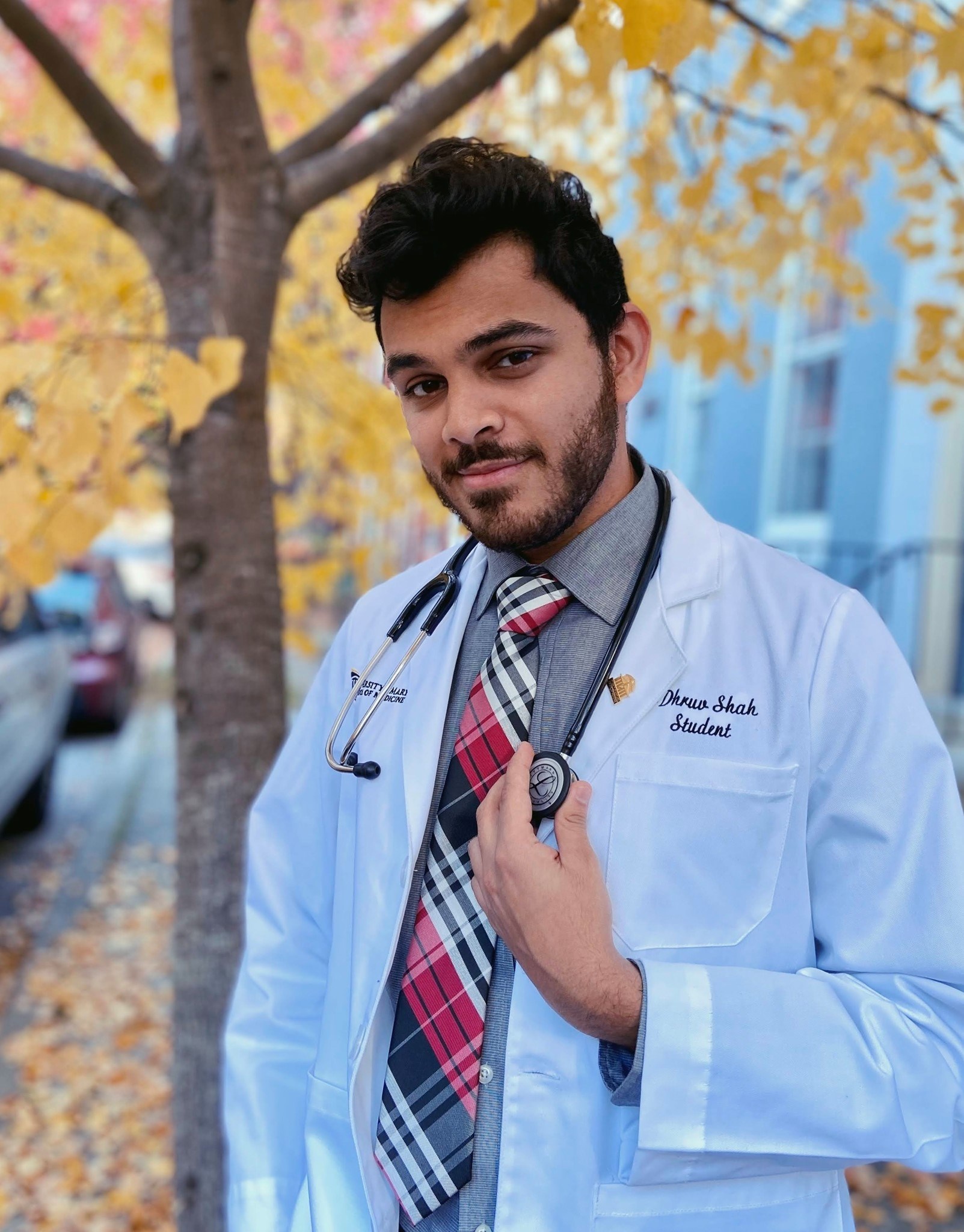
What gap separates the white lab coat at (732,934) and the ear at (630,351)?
23cm

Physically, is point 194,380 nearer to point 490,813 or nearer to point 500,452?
point 500,452

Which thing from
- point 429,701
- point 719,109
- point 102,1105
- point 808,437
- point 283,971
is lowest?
point 102,1105

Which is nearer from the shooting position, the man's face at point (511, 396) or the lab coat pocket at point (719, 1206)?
the lab coat pocket at point (719, 1206)

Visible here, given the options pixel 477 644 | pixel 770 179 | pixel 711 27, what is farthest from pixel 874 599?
pixel 477 644

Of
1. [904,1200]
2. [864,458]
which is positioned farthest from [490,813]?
[864,458]

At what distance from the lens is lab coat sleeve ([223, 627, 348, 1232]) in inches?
67.9

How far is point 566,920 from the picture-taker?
133 centimetres

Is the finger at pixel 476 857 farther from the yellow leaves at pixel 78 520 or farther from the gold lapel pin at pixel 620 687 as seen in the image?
the yellow leaves at pixel 78 520

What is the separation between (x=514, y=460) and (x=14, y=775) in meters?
5.64

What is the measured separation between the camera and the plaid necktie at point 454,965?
147 centimetres

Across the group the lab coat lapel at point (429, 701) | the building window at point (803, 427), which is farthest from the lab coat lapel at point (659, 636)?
the building window at point (803, 427)

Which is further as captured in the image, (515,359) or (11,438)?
(11,438)

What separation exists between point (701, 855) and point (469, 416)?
704mm

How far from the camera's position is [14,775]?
249 inches
